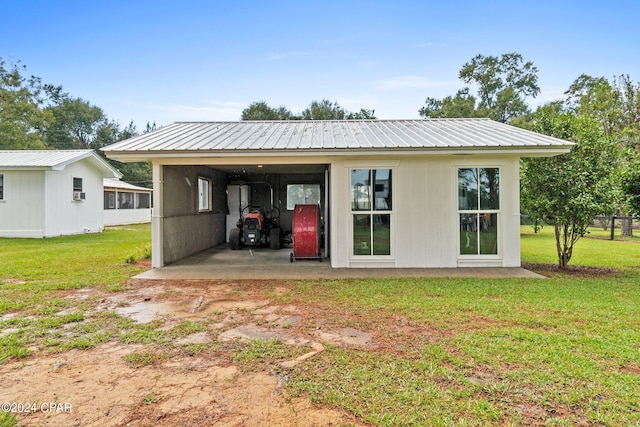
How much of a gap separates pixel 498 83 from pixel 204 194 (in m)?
32.2

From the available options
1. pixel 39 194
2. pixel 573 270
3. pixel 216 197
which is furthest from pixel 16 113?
pixel 573 270

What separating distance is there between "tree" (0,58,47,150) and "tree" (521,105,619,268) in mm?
34487

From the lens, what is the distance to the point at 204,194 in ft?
33.6

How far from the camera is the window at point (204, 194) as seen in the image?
984 cm

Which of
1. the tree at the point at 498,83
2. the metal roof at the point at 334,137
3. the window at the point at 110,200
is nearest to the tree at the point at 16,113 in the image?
the window at the point at 110,200

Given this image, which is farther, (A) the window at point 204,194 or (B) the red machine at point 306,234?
(A) the window at point 204,194

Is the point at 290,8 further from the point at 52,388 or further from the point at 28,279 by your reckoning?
the point at 52,388

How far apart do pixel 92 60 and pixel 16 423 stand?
19.5 metres

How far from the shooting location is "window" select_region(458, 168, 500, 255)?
6887 millimetres

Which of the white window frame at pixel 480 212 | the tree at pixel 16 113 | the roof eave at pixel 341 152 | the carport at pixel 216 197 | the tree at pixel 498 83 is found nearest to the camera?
the roof eave at pixel 341 152

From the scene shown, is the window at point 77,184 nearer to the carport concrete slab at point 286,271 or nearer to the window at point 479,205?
the carport concrete slab at point 286,271

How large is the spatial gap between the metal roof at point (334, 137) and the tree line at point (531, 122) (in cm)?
78

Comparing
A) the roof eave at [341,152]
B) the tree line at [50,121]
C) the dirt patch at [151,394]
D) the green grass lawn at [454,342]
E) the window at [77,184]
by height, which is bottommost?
the dirt patch at [151,394]

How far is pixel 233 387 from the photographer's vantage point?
8.31 ft
